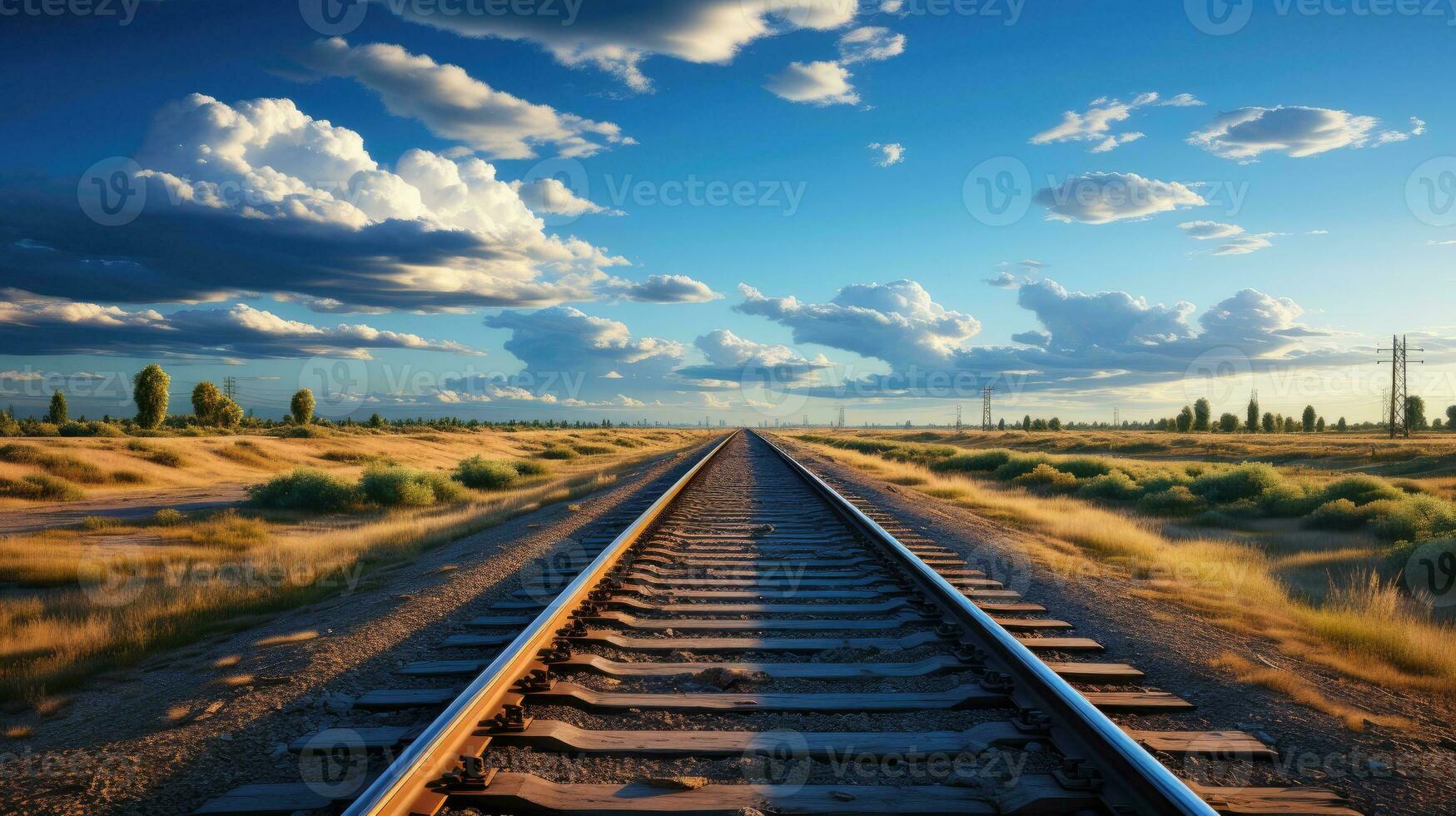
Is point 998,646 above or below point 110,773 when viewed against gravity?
above

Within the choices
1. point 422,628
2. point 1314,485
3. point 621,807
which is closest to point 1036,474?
point 1314,485

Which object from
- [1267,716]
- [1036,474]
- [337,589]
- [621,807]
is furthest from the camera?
[1036,474]

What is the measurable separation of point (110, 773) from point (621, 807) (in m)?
2.33

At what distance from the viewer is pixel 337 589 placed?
797cm

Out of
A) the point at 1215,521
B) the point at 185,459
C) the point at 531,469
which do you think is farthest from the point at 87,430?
the point at 1215,521

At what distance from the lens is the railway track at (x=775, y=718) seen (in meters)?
2.89

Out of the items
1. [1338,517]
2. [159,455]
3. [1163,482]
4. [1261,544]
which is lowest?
[1261,544]

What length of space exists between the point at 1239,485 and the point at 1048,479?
546cm

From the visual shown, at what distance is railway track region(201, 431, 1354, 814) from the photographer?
114 inches

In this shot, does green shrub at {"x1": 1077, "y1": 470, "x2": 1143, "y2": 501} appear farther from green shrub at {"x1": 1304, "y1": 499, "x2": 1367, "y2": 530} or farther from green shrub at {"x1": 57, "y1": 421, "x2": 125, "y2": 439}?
green shrub at {"x1": 57, "y1": 421, "x2": 125, "y2": 439}

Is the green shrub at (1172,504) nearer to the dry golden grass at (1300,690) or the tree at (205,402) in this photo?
the dry golden grass at (1300,690)

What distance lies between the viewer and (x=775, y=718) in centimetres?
372

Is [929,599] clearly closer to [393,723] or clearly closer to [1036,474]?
[393,723]

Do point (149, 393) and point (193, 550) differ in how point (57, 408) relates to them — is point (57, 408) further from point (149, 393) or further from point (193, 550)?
point (193, 550)
